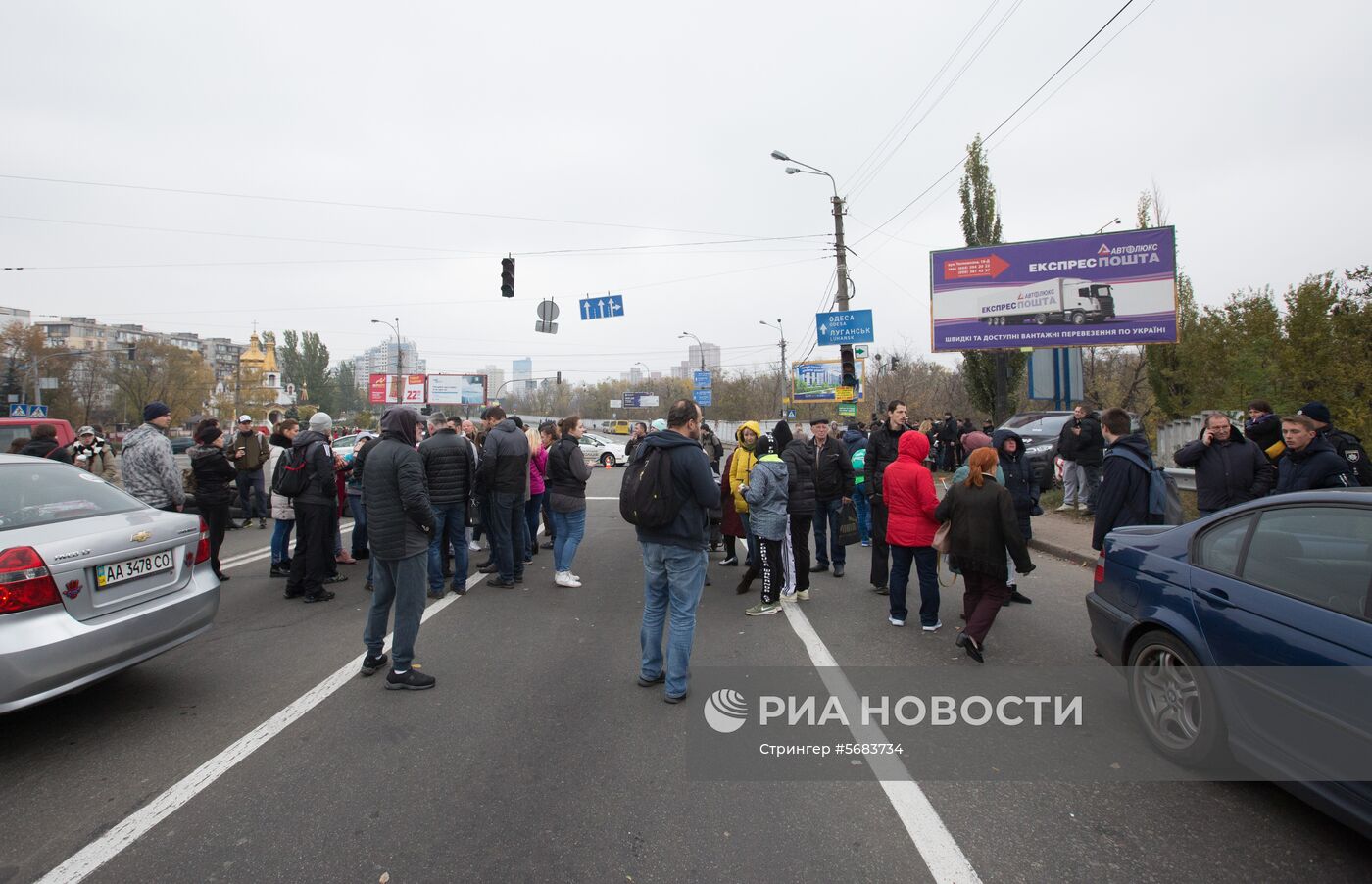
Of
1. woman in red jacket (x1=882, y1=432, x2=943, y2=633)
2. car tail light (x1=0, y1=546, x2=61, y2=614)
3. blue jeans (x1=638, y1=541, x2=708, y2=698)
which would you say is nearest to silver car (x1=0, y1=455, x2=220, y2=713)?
car tail light (x1=0, y1=546, x2=61, y2=614)

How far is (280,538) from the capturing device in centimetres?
799

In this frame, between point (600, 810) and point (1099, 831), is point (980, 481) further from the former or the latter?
point (600, 810)

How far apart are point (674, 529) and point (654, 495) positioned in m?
0.26

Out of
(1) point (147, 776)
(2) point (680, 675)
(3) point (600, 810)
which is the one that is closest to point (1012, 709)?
(2) point (680, 675)

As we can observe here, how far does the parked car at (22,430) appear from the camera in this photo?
34.9ft

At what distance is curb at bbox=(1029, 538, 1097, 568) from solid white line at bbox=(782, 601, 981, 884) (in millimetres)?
5705

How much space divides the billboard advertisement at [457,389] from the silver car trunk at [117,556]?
199 ft

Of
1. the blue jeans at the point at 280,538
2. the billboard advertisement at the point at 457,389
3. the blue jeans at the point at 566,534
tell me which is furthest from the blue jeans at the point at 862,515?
the billboard advertisement at the point at 457,389

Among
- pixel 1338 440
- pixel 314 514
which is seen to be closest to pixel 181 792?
pixel 314 514

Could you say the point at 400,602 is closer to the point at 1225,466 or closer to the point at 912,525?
the point at 912,525

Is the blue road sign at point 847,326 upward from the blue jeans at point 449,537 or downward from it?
upward

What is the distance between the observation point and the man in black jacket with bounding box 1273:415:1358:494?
5434 mm

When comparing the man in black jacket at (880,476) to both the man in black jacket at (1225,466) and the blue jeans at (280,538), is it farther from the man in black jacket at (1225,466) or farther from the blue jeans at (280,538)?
the blue jeans at (280,538)

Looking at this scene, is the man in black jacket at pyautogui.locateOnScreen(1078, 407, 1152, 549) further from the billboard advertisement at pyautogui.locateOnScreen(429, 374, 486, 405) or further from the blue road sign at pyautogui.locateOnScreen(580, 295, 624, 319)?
the billboard advertisement at pyautogui.locateOnScreen(429, 374, 486, 405)
